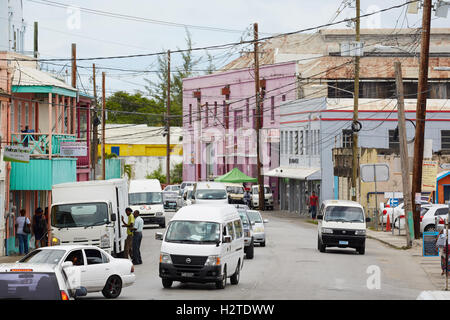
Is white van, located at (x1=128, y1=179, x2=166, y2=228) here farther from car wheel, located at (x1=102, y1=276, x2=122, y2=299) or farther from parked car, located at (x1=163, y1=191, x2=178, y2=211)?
car wheel, located at (x1=102, y1=276, x2=122, y2=299)

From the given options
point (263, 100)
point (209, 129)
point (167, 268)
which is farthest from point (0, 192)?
point (209, 129)

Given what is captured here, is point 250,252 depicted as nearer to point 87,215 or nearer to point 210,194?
point 87,215

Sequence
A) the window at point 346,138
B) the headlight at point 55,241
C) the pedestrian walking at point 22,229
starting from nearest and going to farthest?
the headlight at point 55,241 → the pedestrian walking at point 22,229 → the window at point 346,138

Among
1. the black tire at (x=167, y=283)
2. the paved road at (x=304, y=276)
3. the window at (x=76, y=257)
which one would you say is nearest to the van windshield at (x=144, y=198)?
the paved road at (x=304, y=276)

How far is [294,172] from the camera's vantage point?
6912 centimetres

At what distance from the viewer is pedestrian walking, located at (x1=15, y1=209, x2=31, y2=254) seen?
3519cm

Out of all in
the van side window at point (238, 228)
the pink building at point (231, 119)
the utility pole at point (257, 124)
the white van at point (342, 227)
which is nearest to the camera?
the van side window at point (238, 228)

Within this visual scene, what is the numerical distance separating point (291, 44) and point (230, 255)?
69319 mm

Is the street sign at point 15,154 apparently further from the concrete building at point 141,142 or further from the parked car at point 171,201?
the concrete building at point 141,142

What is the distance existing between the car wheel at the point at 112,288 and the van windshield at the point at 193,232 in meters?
2.57

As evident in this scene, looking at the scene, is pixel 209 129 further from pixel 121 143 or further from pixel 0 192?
pixel 0 192

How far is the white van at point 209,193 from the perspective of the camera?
174 ft

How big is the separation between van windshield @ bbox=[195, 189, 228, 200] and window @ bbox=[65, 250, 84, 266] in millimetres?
32370
